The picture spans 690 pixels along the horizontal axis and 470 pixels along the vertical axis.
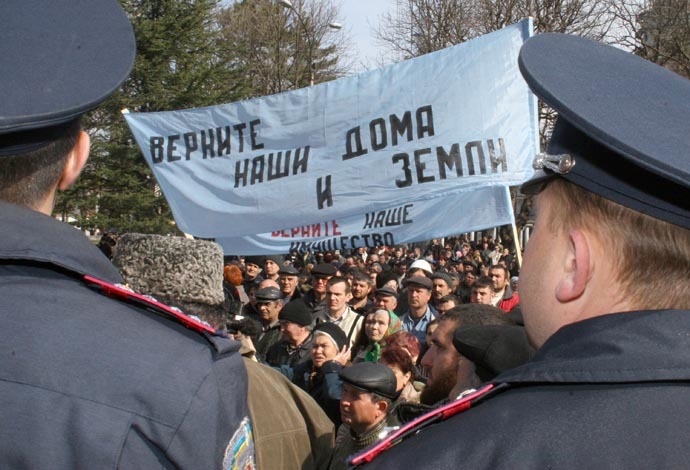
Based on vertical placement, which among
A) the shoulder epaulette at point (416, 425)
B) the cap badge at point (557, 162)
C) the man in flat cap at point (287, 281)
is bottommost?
the man in flat cap at point (287, 281)

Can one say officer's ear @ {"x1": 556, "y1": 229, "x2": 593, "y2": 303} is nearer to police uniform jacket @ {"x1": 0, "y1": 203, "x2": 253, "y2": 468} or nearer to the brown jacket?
police uniform jacket @ {"x1": 0, "y1": 203, "x2": 253, "y2": 468}

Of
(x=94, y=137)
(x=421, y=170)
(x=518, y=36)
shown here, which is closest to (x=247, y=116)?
(x=421, y=170)

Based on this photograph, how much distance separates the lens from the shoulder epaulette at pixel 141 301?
123cm

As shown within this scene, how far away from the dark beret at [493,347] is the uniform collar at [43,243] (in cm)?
127

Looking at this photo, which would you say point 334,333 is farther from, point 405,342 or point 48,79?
point 48,79

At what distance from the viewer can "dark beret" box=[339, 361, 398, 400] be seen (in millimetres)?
3879

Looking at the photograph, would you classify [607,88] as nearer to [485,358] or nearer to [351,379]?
[485,358]

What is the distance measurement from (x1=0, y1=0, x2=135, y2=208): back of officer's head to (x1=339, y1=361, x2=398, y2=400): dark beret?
2757mm

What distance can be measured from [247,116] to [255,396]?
4748 millimetres

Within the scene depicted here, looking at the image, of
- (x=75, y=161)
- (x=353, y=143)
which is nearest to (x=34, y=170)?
(x=75, y=161)

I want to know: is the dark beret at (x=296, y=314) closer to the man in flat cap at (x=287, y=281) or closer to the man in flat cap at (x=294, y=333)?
the man in flat cap at (x=294, y=333)

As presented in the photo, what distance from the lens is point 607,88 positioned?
1191mm

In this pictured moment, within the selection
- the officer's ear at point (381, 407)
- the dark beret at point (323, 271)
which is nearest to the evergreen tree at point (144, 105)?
the dark beret at point (323, 271)

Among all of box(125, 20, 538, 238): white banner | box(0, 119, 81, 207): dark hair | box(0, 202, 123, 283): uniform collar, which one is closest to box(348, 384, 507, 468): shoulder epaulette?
box(0, 202, 123, 283): uniform collar
